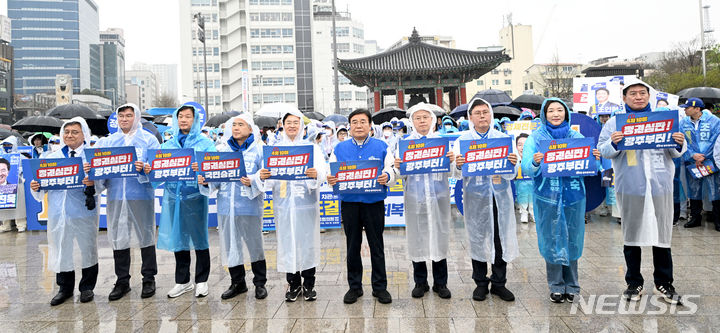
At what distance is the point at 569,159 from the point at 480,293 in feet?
4.93

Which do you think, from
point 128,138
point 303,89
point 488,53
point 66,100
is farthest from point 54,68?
point 128,138

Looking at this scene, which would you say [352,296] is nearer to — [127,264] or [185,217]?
[185,217]

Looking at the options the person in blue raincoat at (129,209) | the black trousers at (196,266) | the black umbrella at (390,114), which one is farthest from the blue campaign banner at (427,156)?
the black umbrella at (390,114)

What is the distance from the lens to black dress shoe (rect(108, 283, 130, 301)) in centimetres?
474

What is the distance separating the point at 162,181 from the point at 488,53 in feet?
78.8

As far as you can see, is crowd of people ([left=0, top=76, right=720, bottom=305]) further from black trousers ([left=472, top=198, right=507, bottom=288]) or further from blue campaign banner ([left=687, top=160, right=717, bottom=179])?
blue campaign banner ([left=687, top=160, right=717, bottom=179])

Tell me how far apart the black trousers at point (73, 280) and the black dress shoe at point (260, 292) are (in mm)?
1798

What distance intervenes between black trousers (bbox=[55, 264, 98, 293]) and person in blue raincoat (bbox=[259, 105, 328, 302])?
2.10 m

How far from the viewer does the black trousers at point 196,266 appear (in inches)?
191

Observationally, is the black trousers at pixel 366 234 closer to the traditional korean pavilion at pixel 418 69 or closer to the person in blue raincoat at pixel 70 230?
the person in blue raincoat at pixel 70 230

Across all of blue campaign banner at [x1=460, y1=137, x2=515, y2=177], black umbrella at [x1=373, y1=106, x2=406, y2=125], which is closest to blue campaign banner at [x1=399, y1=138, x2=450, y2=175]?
blue campaign banner at [x1=460, y1=137, x2=515, y2=177]

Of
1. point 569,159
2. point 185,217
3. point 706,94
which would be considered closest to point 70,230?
Answer: point 185,217

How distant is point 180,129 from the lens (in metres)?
4.90

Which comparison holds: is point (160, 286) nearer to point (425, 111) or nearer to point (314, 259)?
point (314, 259)
